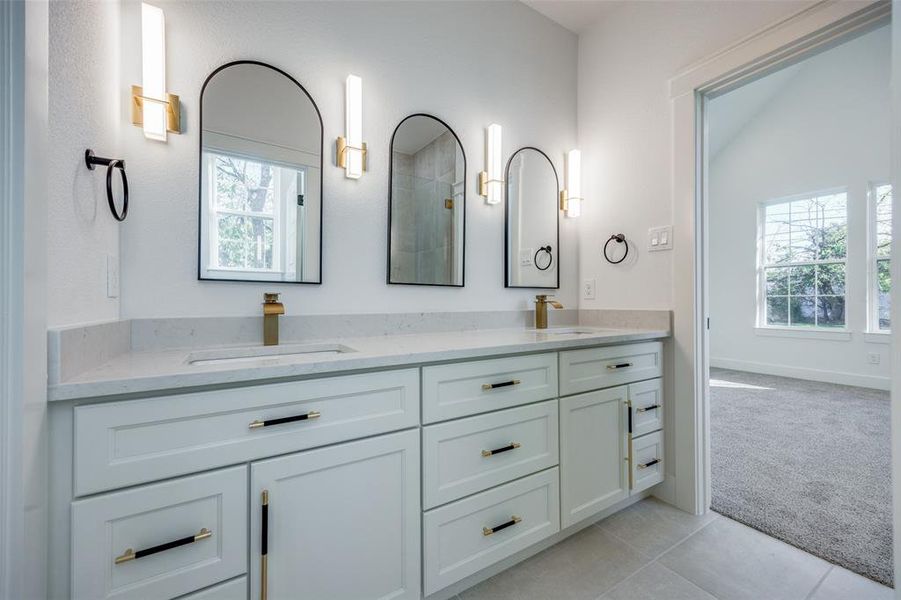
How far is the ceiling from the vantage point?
7.34 feet

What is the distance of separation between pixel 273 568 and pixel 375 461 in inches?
13.7

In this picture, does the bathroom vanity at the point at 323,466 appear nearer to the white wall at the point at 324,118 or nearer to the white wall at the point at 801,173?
the white wall at the point at 324,118

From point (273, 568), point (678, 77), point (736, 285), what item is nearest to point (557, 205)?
point (678, 77)

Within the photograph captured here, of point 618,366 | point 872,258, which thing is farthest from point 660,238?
point 872,258

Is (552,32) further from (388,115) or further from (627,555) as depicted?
(627,555)

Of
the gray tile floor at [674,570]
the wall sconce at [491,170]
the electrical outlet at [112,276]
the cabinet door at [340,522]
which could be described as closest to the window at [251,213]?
the electrical outlet at [112,276]

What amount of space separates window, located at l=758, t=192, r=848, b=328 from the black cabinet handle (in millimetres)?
6085

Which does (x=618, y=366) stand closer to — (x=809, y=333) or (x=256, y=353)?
(x=256, y=353)

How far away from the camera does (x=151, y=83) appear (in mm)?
1281

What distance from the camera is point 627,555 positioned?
5.14ft

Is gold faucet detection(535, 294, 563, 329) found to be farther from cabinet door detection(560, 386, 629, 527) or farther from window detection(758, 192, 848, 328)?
window detection(758, 192, 848, 328)

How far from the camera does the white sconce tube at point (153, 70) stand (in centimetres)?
127

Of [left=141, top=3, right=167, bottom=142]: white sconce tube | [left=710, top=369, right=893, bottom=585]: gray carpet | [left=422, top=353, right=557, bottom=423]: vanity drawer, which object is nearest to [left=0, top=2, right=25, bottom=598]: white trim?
[left=141, top=3, right=167, bottom=142]: white sconce tube

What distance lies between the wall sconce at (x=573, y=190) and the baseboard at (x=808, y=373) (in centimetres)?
392
